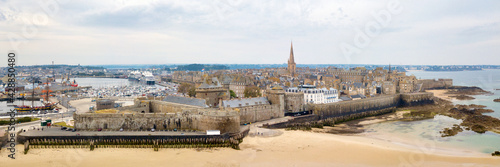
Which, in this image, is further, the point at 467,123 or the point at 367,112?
the point at 367,112

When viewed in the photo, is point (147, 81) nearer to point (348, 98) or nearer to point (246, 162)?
point (348, 98)

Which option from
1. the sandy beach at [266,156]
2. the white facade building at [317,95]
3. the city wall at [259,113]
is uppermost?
the white facade building at [317,95]

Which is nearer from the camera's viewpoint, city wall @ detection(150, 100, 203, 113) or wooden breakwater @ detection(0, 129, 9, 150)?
wooden breakwater @ detection(0, 129, 9, 150)

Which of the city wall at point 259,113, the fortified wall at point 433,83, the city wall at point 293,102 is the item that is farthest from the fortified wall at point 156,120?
the fortified wall at point 433,83

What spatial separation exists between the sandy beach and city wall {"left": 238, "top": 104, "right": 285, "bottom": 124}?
7.07 m

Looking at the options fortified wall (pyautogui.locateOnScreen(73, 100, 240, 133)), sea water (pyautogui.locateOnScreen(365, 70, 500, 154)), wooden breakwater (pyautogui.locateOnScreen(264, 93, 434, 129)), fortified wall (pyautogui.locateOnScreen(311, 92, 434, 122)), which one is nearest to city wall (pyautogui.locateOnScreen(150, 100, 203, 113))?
fortified wall (pyautogui.locateOnScreen(73, 100, 240, 133))

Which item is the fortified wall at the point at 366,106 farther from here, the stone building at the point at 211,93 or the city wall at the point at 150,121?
the city wall at the point at 150,121

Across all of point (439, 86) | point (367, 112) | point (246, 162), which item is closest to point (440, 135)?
point (367, 112)

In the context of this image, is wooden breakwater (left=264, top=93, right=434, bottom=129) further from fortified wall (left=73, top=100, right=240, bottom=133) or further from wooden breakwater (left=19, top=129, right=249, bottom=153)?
wooden breakwater (left=19, top=129, right=249, bottom=153)

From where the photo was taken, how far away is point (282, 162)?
2605 cm

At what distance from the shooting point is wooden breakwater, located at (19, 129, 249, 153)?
29.4 meters

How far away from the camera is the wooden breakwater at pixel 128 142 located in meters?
29.4

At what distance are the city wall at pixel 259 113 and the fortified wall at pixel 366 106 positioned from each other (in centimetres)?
623

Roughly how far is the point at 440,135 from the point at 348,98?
18.3 m
